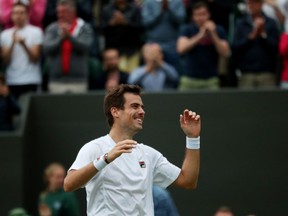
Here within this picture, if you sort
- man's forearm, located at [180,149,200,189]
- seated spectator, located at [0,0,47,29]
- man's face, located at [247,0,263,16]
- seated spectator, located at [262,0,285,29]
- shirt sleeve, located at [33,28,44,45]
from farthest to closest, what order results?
seated spectator, located at [262,0,285,29]
seated spectator, located at [0,0,47,29]
shirt sleeve, located at [33,28,44,45]
man's face, located at [247,0,263,16]
man's forearm, located at [180,149,200,189]

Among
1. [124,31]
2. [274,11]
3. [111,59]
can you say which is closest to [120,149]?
[111,59]

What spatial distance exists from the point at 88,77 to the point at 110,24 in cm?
88

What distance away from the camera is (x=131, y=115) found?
274 inches

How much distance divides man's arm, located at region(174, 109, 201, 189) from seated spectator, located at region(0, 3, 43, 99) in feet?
22.1

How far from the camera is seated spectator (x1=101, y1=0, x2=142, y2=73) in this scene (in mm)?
14305

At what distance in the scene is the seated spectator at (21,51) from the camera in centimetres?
1362

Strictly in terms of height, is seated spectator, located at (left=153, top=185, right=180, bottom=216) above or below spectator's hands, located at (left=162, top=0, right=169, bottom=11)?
below

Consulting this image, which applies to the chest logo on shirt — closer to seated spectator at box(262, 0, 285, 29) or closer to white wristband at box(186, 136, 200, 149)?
white wristband at box(186, 136, 200, 149)

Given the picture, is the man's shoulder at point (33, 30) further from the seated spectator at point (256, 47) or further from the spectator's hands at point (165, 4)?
the seated spectator at point (256, 47)

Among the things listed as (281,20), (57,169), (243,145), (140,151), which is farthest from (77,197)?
(140,151)

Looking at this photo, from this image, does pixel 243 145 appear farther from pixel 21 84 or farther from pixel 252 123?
pixel 21 84

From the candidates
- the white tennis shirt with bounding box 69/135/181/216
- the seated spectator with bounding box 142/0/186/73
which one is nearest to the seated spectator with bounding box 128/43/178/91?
the seated spectator with bounding box 142/0/186/73

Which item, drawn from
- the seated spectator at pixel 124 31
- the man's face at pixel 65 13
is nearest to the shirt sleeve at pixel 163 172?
the man's face at pixel 65 13

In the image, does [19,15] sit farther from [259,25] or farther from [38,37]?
[259,25]
